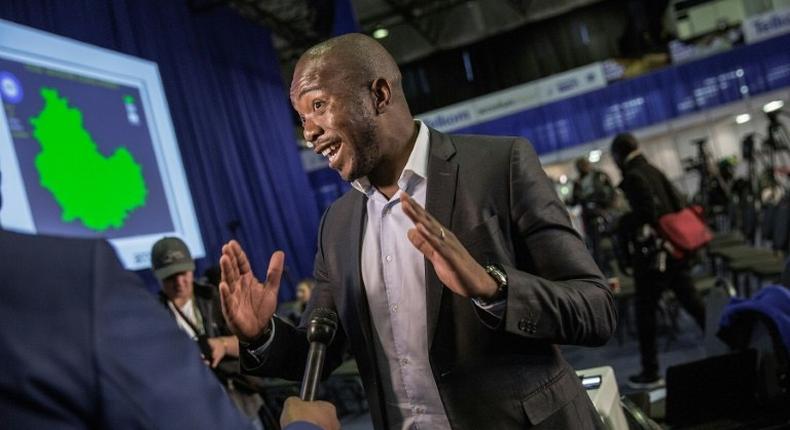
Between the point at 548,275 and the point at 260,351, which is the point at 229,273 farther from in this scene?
the point at 548,275

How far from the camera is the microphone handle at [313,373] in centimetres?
99

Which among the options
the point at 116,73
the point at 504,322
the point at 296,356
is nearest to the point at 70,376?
A: the point at 504,322

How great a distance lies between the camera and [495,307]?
1139 mm

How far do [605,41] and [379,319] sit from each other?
2063 cm

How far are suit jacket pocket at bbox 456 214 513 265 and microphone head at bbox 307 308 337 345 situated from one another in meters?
0.30

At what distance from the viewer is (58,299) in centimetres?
57

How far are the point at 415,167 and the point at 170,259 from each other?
A: 2186 mm

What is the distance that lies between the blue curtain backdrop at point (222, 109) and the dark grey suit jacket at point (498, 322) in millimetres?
4804

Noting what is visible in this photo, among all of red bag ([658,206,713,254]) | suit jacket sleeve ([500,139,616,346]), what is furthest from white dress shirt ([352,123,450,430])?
red bag ([658,206,713,254])

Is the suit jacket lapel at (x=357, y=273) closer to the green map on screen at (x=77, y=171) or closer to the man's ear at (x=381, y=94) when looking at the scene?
the man's ear at (x=381, y=94)

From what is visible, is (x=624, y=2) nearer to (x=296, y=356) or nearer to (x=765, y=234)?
(x=765, y=234)

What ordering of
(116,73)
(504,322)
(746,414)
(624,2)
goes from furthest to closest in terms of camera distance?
(624,2) → (116,73) → (746,414) → (504,322)

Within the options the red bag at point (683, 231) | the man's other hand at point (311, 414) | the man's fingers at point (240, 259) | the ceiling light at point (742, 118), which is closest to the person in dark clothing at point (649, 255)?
the red bag at point (683, 231)

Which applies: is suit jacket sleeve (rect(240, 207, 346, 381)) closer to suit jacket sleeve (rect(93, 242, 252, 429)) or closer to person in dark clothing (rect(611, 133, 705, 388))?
suit jacket sleeve (rect(93, 242, 252, 429))
